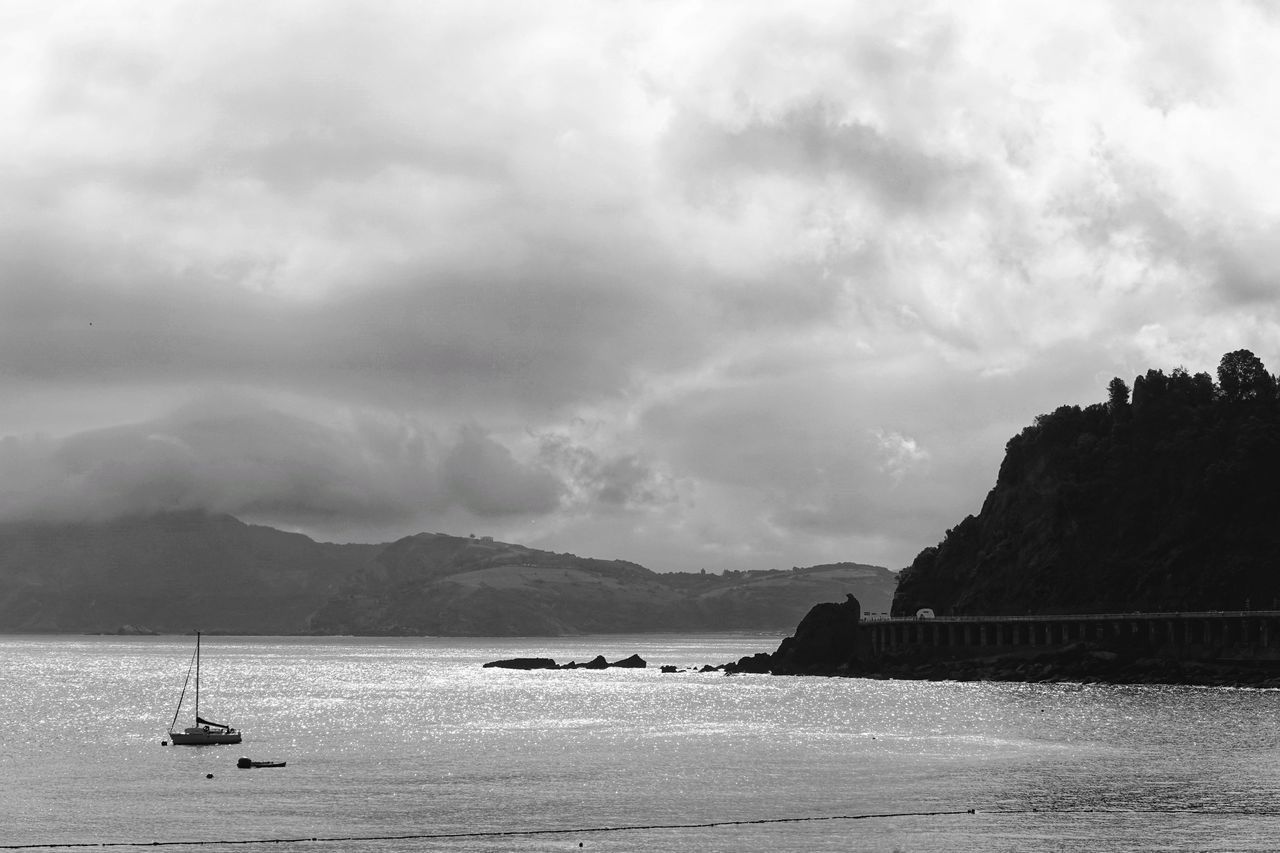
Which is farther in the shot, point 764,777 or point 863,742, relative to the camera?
point 863,742

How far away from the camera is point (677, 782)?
10688 cm

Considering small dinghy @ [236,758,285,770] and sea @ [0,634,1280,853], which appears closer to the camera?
sea @ [0,634,1280,853]

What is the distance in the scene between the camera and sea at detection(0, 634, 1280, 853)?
8244cm

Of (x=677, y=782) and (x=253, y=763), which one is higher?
(x=677, y=782)

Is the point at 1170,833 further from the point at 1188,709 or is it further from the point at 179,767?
the point at 1188,709

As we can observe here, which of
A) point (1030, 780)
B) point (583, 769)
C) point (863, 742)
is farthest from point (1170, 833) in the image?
point (863, 742)

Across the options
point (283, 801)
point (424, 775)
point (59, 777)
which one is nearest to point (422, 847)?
point (283, 801)

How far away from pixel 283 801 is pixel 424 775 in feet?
54.9

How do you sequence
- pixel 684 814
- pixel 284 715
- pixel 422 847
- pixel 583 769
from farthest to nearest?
1. pixel 284 715
2. pixel 583 769
3. pixel 684 814
4. pixel 422 847

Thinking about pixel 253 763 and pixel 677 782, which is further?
pixel 253 763

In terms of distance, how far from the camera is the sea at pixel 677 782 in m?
82.4

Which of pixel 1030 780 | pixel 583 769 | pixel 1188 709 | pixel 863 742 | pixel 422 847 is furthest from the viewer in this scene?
pixel 1188 709

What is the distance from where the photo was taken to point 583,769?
11569 centimetres

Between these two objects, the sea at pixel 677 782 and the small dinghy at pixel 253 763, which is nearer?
the sea at pixel 677 782
